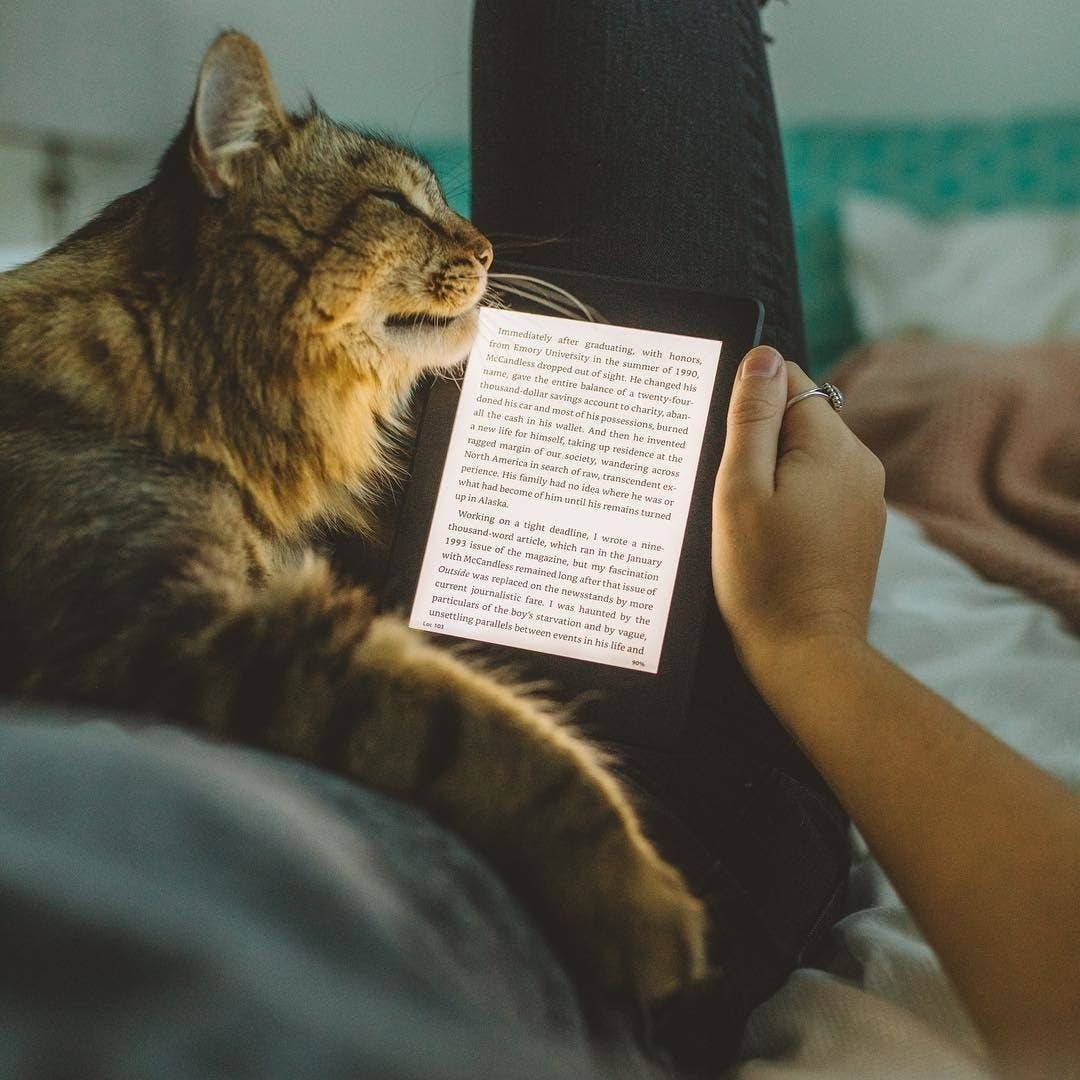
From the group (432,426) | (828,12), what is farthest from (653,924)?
(828,12)

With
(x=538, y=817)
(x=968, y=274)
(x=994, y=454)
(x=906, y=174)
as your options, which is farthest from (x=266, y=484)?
(x=906, y=174)

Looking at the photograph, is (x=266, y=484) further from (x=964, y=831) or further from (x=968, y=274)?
(x=968, y=274)

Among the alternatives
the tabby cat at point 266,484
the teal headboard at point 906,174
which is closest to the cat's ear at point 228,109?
the tabby cat at point 266,484

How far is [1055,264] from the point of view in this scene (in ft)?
5.06

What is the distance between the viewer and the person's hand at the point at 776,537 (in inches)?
20.3

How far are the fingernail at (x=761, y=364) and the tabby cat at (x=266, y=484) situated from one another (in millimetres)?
182

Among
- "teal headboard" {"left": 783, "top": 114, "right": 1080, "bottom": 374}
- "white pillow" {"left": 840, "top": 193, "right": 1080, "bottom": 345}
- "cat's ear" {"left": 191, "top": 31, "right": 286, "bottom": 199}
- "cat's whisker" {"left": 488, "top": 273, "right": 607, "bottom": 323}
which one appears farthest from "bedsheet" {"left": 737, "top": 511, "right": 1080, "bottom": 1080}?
"teal headboard" {"left": 783, "top": 114, "right": 1080, "bottom": 374}

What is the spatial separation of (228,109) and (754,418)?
36cm

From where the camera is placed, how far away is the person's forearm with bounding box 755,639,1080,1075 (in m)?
0.36

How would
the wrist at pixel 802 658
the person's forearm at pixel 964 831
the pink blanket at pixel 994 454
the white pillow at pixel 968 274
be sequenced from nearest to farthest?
the person's forearm at pixel 964 831
the wrist at pixel 802 658
the pink blanket at pixel 994 454
the white pillow at pixel 968 274

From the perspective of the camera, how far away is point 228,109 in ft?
1.50

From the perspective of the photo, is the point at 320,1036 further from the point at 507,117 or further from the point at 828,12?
the point at 828,12

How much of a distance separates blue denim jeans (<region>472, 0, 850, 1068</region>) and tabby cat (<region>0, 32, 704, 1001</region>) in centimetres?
17

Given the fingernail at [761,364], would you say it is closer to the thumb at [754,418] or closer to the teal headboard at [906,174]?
the thumb at [754,418]
